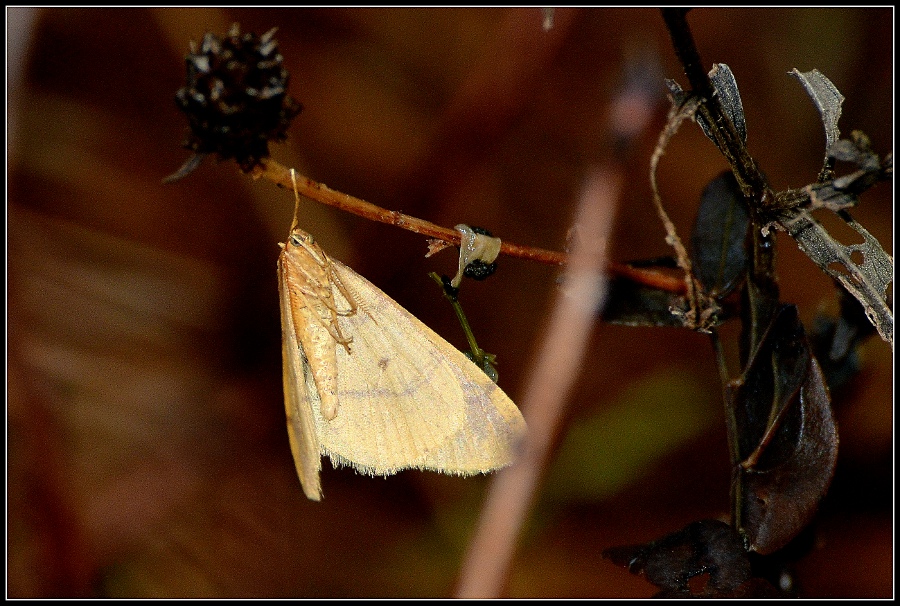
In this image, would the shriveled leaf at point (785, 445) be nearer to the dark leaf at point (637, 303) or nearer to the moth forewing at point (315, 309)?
the dark leaf at point (637, 303)

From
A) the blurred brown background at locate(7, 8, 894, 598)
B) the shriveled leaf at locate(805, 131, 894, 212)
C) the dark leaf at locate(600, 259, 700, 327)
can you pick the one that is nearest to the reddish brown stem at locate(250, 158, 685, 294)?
the dark leaf at locate(600, 259, 700, 327)

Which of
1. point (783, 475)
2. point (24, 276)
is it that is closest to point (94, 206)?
point (24, 276)

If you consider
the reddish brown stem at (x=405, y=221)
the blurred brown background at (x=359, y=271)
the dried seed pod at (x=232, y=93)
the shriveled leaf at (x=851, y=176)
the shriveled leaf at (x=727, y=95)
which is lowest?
the blurred brown background at (x=359, y=271)

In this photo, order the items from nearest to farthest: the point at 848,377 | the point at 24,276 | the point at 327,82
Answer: the point at 848,377, the point at 24,276, the point at 327,82

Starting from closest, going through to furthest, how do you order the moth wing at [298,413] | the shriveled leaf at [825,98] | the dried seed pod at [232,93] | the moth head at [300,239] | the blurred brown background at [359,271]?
the dried seed pod at [232,93]
the shriveled leaf at [825,98]
the moth wing at [298,413]
the moth head at [300,239]
the blurred brown background at [359,271]

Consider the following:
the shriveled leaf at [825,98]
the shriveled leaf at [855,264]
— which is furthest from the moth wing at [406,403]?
the shriveled leaf at [825,98]

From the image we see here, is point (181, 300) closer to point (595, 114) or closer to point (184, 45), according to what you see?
point (184, 45)

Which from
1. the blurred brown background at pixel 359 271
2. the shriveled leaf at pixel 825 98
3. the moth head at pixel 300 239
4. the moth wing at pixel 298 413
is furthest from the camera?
the blurred brown background at pixel 359 271
